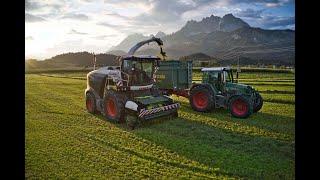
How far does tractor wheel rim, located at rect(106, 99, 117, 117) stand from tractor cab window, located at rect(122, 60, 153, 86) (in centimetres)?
69

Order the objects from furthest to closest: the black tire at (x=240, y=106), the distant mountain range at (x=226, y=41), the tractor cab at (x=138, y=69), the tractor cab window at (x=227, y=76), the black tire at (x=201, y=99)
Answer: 1. the tractor cab window at (x=227, y=76)
2. the black tire at (x=201, y=99)
3. the black tire at (x=240, y=106)
4. the tractor cab at (x=138, y=69)
5. the distant mountain range at (x=226, y=41)

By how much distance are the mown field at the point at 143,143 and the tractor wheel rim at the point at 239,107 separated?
378 mm

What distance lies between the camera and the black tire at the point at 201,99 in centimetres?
1038

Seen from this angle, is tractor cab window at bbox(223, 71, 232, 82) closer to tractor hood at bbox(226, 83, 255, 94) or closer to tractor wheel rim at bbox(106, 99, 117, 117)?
tractor hood at bbox(226, 83, 255, 94)

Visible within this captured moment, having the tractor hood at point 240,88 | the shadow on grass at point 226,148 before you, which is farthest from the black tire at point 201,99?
the shadow on grass at point 226,148

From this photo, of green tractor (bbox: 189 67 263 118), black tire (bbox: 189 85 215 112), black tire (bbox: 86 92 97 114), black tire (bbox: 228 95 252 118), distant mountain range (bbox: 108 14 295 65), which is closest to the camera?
distant mountain range (bbox: 108 14 295 65)

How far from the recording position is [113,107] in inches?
337

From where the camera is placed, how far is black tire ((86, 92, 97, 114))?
340 inches

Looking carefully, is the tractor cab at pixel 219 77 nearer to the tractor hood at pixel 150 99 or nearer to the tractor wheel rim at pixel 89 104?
the tractor hood at pixel 150 99

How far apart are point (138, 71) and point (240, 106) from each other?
335cm

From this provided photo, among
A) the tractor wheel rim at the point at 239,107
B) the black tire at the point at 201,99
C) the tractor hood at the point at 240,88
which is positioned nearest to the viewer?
the tractor wheel rim at the point at 239,107

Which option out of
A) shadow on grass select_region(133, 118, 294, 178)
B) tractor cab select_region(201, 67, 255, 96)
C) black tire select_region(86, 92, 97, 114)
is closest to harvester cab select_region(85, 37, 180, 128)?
black tire select_region(86, 92, 97, 114)

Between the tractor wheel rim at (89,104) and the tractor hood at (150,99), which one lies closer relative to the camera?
the tractor hood at (150,99)
